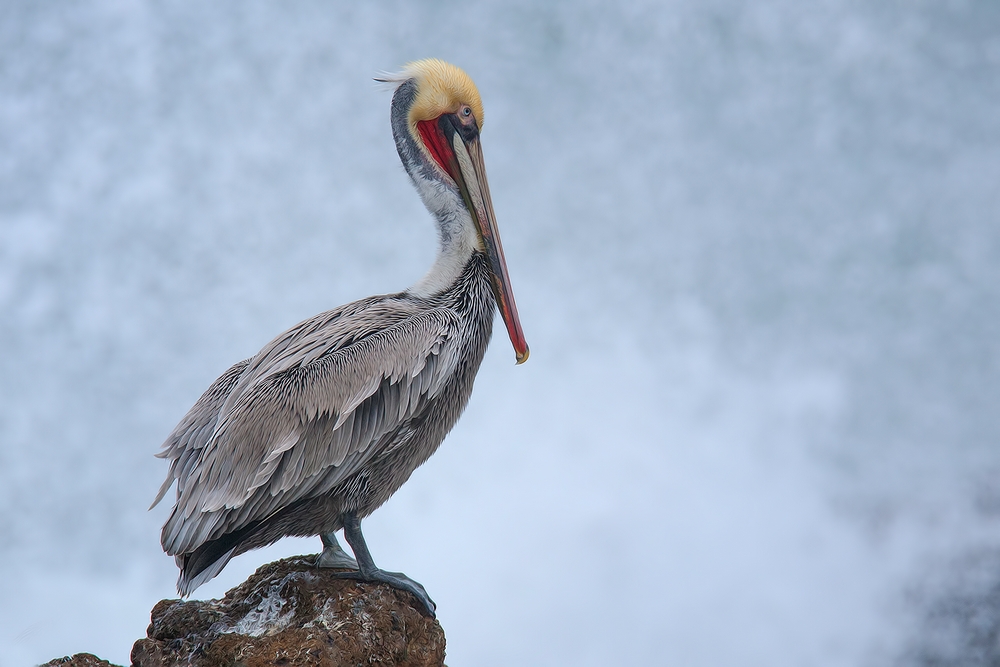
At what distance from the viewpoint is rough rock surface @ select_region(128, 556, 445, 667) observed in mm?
4516

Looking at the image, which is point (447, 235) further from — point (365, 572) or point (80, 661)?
point (80, 661)

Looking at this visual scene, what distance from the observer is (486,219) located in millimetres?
5691

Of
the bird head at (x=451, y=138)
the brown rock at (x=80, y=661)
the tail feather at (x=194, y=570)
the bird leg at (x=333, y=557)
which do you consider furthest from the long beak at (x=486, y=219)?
the brown rock at (x=80, y=661)

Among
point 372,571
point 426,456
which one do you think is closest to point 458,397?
point 426,456

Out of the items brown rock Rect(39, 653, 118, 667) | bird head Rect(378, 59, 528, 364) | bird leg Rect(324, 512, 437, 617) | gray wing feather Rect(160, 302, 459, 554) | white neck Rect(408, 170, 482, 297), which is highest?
bird head Rect(378, 59, 528, 364)

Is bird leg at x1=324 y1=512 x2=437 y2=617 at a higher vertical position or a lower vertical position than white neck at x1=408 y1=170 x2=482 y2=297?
lower

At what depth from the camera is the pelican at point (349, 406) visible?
4734 mm

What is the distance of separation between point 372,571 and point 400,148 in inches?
108

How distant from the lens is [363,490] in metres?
5.02

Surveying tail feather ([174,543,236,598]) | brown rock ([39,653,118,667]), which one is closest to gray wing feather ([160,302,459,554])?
tail feather ([174,543,236,598])

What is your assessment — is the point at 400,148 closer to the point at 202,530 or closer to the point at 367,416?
the point at 367,416

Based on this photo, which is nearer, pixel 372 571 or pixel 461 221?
pixel 372 571

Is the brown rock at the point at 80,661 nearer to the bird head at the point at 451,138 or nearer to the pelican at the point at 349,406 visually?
the pelican at the point at 349,406

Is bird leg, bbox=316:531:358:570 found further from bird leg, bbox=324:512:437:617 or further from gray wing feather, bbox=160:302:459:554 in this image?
gray wing feather, bbox=160:302:459:554
